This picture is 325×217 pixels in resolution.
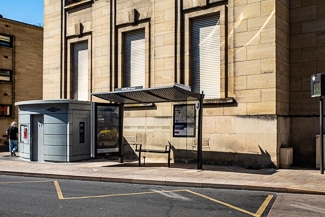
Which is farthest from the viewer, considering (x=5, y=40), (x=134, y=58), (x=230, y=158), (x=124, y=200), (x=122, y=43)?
(x=5, y=40)

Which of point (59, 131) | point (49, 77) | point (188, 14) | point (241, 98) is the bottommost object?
point (59, 131)

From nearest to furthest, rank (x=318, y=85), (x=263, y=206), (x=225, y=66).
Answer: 1. (x=263, y=206)
2. (x=318, y=85)
3. (x=225, y=66)

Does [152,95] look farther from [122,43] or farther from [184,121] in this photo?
[122,43]

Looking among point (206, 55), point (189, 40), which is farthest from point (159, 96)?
point (189, 40)

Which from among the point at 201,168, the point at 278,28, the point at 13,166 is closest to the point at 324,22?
the point at 278,28

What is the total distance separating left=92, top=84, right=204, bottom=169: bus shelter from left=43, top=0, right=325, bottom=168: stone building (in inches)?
46.6

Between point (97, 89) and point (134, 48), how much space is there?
9.57 ft

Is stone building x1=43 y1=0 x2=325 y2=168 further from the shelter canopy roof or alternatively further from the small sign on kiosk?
the small sign on kiosk

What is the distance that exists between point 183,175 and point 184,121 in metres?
3.14

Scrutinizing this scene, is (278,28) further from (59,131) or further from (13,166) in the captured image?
(13,166)

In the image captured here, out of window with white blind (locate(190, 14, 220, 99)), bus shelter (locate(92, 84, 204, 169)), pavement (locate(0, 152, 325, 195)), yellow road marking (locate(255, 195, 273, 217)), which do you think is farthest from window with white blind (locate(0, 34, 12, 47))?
yellow road marking (locate(255, 195, 273, 217))

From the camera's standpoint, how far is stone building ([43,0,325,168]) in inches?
562

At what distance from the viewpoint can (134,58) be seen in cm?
1903

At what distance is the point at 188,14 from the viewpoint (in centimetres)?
1670
